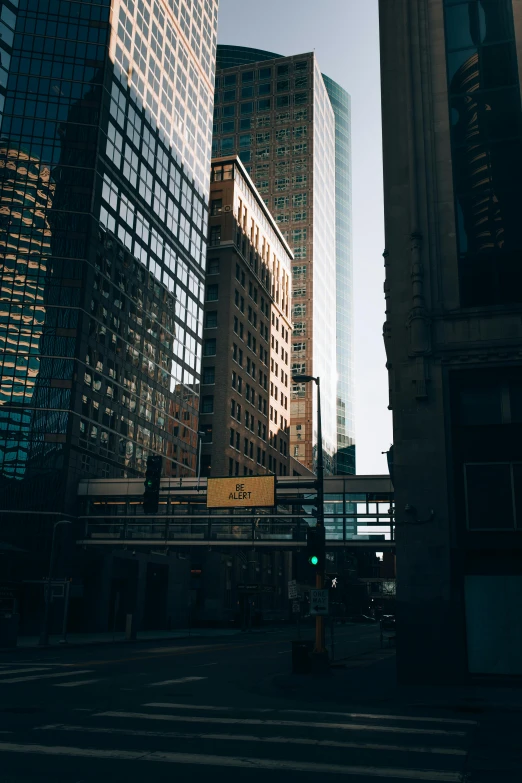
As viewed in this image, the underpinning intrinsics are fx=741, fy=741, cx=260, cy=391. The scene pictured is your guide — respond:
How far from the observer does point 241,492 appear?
50.8 meters

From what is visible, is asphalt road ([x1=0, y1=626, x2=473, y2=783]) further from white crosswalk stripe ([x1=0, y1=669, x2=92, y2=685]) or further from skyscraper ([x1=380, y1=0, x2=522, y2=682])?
skyscraper ([x1=380, y1=0, x2=522, y2=682])

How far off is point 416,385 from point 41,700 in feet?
47.4

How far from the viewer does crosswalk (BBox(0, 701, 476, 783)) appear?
9.49 metres

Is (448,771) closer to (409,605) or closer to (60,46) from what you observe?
(409,605)

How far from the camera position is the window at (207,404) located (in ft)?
304

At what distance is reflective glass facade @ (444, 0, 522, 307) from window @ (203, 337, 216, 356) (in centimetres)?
6979

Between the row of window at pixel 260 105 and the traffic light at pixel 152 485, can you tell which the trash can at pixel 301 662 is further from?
the row of window at pixel 260 105

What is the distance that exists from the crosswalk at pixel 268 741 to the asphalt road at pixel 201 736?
2cm

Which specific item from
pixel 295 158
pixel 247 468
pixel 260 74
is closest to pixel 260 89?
pixel 260 74

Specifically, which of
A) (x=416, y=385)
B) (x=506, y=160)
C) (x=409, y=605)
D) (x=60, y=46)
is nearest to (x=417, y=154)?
(x=506, y=160)

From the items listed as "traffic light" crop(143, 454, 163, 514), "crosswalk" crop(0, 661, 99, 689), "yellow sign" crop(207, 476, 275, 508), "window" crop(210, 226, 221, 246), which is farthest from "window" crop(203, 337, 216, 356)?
"crosswalk" crop(0, 661, 99, 689)

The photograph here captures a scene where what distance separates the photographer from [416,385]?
941 inches

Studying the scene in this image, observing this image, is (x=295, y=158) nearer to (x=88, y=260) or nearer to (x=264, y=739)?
(x=88, y=260)

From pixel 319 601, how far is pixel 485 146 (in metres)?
16.5
